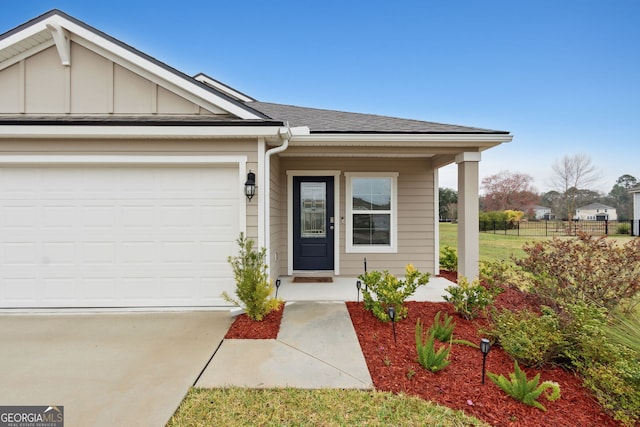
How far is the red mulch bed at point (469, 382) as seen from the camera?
2121 mm

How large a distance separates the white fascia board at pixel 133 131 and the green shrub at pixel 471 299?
3.50m

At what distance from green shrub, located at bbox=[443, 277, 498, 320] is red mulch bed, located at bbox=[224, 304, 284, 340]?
8.25ft

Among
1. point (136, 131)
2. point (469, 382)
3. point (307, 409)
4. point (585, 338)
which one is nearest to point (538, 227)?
point (585, 338)

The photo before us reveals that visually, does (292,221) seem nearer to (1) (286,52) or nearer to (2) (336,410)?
(2) (336,410)

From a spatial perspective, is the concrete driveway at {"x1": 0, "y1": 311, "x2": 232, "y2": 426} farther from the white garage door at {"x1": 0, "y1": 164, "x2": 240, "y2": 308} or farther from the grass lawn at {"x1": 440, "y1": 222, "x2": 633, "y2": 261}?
the grass lawn at {"x1": 440, "y1": 222, "x2": 633, "y2": 261}

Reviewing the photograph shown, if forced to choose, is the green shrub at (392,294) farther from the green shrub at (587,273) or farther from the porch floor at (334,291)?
the green shrub at (587,273)

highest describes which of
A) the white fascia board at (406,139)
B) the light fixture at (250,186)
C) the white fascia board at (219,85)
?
the white fascia board at (219,85)

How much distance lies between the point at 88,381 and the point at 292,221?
4.32 m

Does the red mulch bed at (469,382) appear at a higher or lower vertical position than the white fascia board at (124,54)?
lower

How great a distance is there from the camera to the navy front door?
6.50 meters

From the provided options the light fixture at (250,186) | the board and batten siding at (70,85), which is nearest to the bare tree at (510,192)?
the light fixture at (250,186)

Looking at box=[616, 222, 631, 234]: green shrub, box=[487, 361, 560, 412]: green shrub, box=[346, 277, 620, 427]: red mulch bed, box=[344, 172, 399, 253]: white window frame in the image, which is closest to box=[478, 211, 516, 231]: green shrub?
box=[616, 222, 631, 234]: green shrub

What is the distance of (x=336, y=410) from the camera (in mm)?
2197

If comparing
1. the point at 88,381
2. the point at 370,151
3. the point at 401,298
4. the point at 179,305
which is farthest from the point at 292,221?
the point at 88,381
